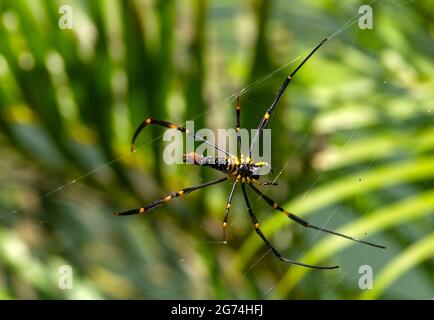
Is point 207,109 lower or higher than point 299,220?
higher

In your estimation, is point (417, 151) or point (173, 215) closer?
point (417, 151)

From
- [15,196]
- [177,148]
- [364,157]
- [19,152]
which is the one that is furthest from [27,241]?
[364,157]

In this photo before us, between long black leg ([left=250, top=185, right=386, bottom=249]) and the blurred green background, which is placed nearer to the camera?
long black leg ([left=250, top=185, right=386, bottom=249])

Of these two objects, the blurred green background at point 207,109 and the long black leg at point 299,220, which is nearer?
the long black leg at point 299,220

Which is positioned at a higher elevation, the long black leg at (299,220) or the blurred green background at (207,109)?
the blurred green background at (207,109)

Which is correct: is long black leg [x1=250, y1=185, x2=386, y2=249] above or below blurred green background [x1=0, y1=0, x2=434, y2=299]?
below

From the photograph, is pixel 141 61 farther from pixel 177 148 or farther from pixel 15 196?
pixel 15 196

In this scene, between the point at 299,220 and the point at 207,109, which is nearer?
the point at 299,220
